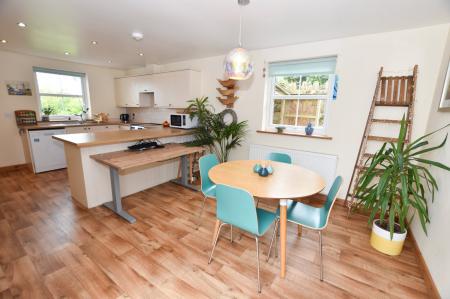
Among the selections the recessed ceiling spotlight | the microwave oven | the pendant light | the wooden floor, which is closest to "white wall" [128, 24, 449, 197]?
the microwave oven

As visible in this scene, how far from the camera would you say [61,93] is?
4.75m

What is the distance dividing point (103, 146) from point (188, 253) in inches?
73.4

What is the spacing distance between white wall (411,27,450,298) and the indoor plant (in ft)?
8.06

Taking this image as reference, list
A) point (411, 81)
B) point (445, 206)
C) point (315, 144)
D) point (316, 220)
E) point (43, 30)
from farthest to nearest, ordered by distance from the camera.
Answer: point (315, 144), point (43, 30), point (411, 81), point (316, 220), point (445, 206)

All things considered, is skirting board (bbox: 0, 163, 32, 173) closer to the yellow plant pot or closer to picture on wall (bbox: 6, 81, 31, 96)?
picture on wall (bbox: 6, 81, 31, 96)

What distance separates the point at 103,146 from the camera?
2.79 metres

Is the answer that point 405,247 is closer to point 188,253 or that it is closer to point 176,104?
point 188,253

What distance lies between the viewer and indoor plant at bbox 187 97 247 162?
3633mm

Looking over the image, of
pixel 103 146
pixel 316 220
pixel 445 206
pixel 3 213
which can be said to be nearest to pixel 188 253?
pixel 316 220

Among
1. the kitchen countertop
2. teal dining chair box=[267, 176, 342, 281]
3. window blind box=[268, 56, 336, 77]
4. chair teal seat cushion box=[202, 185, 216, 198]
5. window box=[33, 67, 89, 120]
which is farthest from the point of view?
window box=[33, 67, 89, 120]

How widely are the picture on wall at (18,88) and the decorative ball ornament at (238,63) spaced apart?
468cm

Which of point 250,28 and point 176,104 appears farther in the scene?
point 176,104

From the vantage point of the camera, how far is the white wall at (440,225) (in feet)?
4.88

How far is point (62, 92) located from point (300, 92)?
17.2 ft
